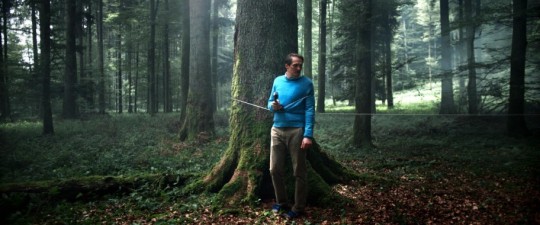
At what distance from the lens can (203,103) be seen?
41.9 feet

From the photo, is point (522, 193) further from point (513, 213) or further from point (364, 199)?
point (364, 199)

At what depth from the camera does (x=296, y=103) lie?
4734mm

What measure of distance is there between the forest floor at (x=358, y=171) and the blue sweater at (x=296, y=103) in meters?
1.37

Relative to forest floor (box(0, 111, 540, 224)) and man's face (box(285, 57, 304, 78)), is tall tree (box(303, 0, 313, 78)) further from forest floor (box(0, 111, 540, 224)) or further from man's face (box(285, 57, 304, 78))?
man's face (box(285, 57, 304, 78))

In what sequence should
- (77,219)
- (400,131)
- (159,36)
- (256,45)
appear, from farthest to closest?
(159,36)
(400,131)
(256,45)
(77,219)

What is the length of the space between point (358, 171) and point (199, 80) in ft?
24.8

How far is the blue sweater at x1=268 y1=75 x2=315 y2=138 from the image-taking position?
4.71 m

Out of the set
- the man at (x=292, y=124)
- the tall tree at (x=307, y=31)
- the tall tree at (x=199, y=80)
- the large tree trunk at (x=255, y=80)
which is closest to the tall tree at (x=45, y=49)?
the tall tree at (x=199, y=80)

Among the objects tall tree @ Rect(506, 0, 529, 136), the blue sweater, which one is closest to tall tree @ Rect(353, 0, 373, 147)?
tall tree @ Rect(506, 0, 529, 136)

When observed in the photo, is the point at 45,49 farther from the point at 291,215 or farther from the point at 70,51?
the point at 291,215

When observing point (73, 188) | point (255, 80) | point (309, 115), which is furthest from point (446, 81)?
point (73, 188)

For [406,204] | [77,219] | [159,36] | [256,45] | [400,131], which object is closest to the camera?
[77,219]

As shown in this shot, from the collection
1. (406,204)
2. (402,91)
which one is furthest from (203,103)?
(402,91)

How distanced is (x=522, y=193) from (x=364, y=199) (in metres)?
2.84
